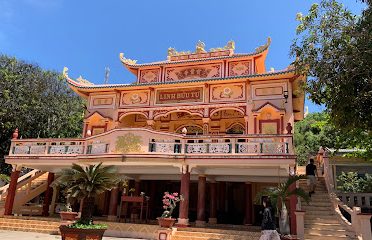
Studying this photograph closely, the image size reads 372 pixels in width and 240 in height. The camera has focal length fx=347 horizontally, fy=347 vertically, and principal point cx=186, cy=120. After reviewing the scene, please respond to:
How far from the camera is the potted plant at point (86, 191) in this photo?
8.73m

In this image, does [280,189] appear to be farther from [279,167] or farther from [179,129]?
[179,129]

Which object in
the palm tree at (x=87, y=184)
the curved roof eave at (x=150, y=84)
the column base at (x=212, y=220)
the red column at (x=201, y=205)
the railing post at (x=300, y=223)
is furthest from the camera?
the curved roof eave at (x=150, y=84)

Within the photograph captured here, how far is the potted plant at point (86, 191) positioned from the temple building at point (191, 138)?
420cm

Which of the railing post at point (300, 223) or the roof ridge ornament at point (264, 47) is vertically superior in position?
the roof ridge ornament at point (264, 47)

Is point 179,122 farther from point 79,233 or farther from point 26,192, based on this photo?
point 79,233

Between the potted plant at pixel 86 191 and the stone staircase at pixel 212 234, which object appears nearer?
the potted plant at pixel 86 191

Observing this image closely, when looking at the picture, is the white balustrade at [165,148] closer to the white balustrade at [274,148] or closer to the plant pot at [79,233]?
the white balustrade at [274,148]

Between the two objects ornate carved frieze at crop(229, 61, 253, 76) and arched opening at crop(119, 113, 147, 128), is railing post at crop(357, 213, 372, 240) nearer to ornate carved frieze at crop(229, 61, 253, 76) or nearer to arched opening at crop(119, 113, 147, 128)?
ornate carved frieze at crop(229, 61, 253, 76)

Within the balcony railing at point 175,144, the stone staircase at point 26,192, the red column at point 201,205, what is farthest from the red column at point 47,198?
the red column at point 201,205

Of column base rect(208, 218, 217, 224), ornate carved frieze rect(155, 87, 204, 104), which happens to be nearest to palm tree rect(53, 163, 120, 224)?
column base rect(208, 218, 217, 224)

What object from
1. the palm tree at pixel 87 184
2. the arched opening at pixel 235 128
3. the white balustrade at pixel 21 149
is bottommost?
the palm tree at pixel 87 184

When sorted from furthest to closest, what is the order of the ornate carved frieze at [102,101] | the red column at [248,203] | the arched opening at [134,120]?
the arched opening at [134,120]
the ornate carved frieze at [102,101]
the red column at [248,203]

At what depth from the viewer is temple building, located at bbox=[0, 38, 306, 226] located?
13.7 meters

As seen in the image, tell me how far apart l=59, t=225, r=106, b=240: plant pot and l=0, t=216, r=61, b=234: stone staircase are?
5.36 metres
